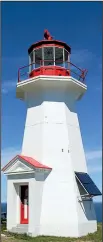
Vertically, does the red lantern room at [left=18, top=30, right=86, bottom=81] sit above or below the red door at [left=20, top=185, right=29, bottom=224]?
above

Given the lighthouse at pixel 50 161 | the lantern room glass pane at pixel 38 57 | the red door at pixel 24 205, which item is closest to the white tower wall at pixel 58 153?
the lighthouse at pixel 50 161

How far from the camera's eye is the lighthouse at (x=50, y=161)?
567 inches

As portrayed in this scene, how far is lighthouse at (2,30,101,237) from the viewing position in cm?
1441

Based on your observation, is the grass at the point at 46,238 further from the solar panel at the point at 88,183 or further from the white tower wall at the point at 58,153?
the solar panel at the point at 88,183

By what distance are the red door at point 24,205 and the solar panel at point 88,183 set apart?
2.52m

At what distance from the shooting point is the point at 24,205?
15359 mm

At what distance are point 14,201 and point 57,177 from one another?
229 cm

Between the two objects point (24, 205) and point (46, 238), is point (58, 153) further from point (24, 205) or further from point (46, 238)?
point (46, 238)

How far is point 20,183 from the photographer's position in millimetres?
15188

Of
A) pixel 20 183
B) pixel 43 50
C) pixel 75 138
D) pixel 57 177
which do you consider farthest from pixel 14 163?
pixel 43 50

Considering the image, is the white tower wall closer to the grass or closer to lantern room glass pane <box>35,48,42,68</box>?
the grass

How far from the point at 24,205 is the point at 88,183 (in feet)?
10.1

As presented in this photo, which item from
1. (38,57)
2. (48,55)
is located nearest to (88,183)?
(48,55)

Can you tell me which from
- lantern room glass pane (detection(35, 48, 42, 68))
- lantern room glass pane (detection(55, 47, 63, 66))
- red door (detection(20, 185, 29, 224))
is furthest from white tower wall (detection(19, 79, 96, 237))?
lantern room glass pane (detection(55, 47, 63, 66))
